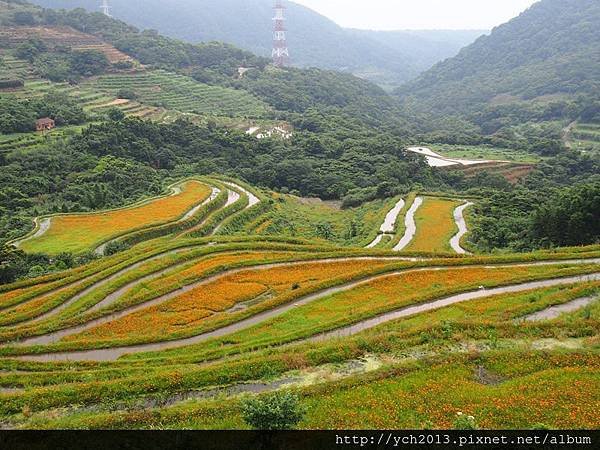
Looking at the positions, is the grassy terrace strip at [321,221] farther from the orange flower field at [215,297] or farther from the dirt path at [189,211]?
the orange flower field at [215,297]

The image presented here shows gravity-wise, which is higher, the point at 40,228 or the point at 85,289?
the point at 40,228

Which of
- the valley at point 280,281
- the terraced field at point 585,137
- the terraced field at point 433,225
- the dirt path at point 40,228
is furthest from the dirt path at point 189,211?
the terraced field at point 585,137

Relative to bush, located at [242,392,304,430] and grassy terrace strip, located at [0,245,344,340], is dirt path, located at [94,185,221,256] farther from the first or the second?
bush, located at [242,392,304,430]

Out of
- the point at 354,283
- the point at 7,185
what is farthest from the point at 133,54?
the point at 354,283

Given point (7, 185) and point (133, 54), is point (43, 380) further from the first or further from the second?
point (133, 54)

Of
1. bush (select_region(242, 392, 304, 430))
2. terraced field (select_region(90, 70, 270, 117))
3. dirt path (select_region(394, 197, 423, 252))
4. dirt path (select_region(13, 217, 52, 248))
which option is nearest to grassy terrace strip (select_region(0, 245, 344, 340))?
dirt path (select_region(394, 197, 423, 252))

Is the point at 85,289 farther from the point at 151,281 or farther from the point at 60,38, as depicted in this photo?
the point at 60,38

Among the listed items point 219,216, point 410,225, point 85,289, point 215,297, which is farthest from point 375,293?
point 219,216
